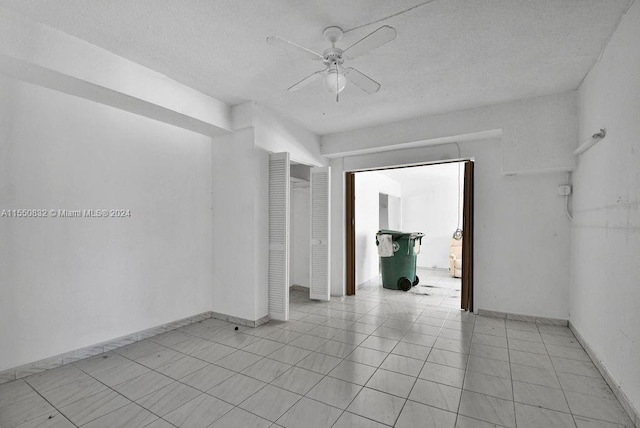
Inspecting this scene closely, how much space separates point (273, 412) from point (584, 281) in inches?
127

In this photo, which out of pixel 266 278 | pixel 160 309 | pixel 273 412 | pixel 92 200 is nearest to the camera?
pixel 273 412

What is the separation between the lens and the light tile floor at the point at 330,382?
1.95m

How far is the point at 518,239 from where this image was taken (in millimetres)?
3873

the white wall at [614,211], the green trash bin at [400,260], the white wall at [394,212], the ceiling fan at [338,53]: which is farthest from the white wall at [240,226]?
the white wall at [394,212]

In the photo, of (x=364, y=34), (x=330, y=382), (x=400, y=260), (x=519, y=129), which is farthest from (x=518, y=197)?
(x=330, y=382)

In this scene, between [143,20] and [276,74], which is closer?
[143,20]

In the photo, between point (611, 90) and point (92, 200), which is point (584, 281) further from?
point (92, 200)

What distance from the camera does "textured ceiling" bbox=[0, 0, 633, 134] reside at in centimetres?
204

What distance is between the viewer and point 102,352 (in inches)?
115

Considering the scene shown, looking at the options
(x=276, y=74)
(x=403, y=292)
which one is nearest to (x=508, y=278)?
(x=403, y=292)

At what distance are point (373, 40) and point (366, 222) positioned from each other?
448 cm

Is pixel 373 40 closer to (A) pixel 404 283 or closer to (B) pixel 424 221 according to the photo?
(A) pixel 404 283

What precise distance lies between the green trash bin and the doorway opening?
0.27 m

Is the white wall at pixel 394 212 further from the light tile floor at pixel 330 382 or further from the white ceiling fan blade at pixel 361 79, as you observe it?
the white ceiling fan blade at pixel 361 79
